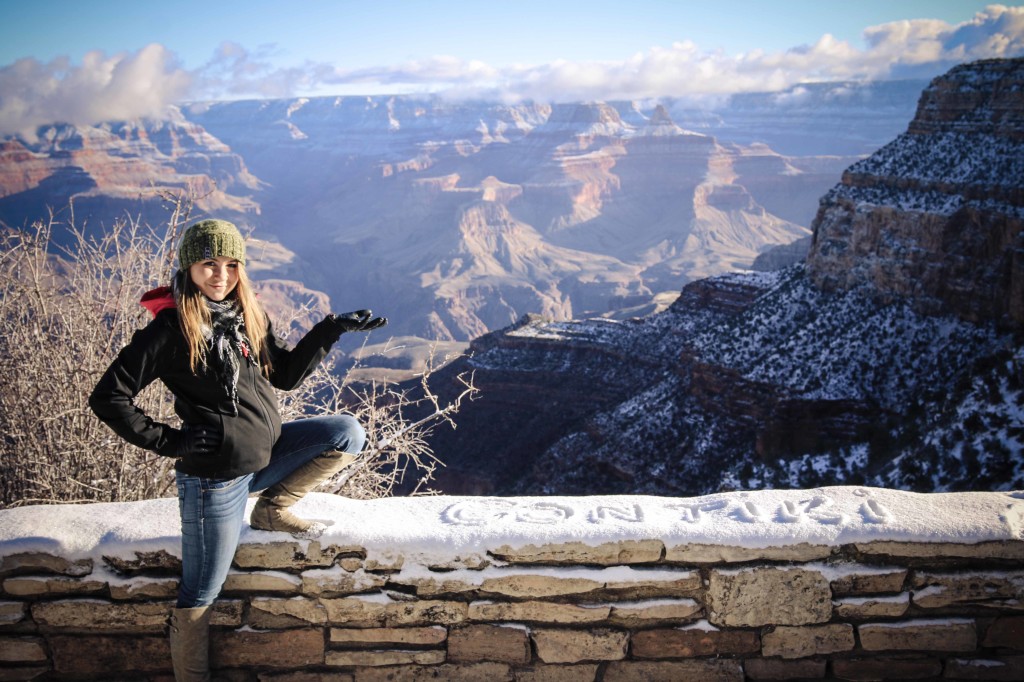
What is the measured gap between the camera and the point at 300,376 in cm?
373

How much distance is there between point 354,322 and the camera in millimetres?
3723

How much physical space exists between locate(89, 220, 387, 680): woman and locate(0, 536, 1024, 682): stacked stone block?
21cm

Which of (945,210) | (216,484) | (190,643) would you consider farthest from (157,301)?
(945,210)

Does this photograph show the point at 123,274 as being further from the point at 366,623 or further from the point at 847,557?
the point at 847,557

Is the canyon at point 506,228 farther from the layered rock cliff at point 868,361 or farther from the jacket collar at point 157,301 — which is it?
the jacket collar at point 157,301

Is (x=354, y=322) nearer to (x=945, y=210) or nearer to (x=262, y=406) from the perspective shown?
(x=262, y=406)

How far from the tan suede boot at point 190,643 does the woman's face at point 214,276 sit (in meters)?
1.49

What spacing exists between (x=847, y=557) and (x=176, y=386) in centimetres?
329

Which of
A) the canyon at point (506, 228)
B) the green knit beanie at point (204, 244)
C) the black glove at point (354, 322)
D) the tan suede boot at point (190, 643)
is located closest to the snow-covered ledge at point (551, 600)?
the tan suede boot at point (190, 643)

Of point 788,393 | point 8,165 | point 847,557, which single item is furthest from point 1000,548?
point 8,165

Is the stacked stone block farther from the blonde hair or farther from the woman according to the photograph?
the blonde hair

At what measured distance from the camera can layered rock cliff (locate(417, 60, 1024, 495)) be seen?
64.2ft

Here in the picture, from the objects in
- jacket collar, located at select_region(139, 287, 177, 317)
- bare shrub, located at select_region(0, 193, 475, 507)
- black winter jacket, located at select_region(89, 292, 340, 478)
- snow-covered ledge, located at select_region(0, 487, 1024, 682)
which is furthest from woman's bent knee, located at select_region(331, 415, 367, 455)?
bare shrub, located at select_region(0, 193, 475, 507)

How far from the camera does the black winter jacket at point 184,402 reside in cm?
311
